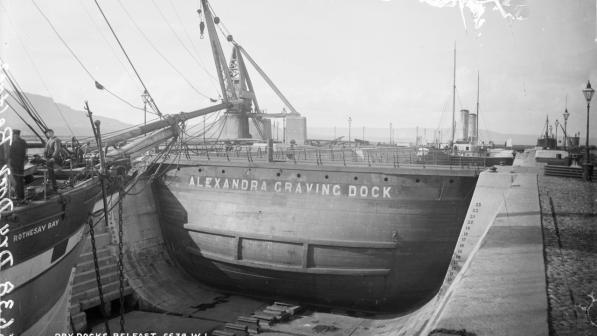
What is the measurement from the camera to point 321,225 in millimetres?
16734

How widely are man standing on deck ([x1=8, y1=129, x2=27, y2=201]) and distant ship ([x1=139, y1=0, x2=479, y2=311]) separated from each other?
10.3m

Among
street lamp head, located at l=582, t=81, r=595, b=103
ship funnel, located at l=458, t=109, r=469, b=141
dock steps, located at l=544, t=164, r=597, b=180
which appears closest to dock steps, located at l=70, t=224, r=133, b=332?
dock steps, located at l=544, t=164, r=597, b=180

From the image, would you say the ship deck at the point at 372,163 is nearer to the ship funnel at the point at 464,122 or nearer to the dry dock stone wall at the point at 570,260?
the dry dock stone wall at the point at 570,260

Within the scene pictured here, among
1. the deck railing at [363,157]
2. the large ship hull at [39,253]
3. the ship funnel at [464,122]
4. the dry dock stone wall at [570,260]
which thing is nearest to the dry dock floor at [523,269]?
the dry dock stone wall at [570,260]

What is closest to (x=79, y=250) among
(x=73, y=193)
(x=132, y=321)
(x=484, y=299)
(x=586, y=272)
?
(x=73, y=193)

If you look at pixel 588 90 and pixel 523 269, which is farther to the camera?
pixel 588 90

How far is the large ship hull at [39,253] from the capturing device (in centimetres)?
756

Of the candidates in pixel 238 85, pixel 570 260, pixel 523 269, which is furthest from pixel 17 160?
pixel 238 85

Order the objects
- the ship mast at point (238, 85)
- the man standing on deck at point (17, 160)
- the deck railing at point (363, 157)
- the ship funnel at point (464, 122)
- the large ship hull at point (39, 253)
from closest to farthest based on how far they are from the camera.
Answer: the large ship hull at point (39, 253) < the man standing on deck at point (17, 160) < the deck railing at point (363, 157) < the ship mast at point (238, 85) < the ship funnel at point (464, 122)

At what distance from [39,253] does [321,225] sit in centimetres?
1030

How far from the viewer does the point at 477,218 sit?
13945 millimetres

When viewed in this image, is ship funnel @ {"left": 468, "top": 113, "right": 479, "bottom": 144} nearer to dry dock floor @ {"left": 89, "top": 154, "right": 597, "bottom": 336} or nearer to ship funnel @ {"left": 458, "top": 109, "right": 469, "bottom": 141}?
ship funnel @ {"left": 458, "top": 109, "right": 469, "bottom": 141}

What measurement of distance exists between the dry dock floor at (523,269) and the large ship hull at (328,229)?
5.01 feet

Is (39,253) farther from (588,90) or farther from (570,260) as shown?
(588,90)
